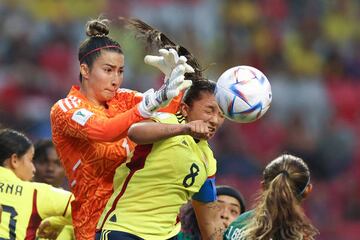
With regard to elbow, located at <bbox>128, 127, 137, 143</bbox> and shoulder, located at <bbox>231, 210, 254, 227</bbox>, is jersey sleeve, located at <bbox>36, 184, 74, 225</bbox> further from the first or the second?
elbow, located at <bbox>128, 127, 137, 143</bbox>

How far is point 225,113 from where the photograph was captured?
628 cm

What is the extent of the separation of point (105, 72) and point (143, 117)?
0.54 m

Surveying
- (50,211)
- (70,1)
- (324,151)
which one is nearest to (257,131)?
(324,151)

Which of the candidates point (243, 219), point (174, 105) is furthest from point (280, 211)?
point (174, 105)

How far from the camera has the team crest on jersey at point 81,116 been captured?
620 centimetres

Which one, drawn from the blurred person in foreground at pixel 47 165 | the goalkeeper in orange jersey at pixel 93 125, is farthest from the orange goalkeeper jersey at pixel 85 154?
the blurred person in foreground at pixel 47 165

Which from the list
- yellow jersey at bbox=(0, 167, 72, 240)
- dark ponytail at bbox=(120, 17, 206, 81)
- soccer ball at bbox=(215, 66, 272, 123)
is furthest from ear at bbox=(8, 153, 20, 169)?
soccer ball at bbox=(215, 66, 272, 123)

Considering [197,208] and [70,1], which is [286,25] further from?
[197,208]

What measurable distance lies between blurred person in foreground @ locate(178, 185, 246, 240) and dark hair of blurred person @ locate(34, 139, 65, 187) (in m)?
1.19

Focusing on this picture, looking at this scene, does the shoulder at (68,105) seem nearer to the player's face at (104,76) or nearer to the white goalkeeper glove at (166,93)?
the player's face at (104,76)

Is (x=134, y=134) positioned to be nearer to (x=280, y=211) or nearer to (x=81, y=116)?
(x=81, y=116)

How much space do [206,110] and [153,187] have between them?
57 cm

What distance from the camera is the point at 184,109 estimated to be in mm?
6414

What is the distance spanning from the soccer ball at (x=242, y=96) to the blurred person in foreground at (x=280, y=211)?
0.51m
